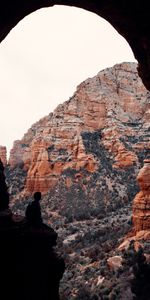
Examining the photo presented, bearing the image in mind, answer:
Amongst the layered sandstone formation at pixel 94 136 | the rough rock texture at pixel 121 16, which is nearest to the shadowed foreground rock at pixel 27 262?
the rough rock texture at pixel 121 16

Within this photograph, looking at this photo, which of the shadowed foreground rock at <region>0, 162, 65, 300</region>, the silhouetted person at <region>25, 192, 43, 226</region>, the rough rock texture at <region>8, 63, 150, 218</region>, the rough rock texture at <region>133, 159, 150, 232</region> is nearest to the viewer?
the shadowed foreground rock at <region>0, 162, 65, 300</region>

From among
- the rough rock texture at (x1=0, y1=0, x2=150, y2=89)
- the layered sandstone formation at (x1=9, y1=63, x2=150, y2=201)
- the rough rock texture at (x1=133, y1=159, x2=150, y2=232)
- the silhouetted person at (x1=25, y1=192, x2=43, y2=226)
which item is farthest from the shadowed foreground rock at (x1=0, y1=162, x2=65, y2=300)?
the layered sandstone formation at (x1=9, y1=63, x2=150, y2=201)

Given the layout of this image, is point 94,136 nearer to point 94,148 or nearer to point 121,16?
point 94,148

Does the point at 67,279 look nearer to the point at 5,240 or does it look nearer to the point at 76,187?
the point at 5,240

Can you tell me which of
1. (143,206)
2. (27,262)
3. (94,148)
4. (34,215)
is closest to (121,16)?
(34,215)

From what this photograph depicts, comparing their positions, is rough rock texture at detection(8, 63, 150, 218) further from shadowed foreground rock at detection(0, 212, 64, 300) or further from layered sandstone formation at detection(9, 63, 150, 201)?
shadowed foreground rock at detection(0, 212, 64, 300)

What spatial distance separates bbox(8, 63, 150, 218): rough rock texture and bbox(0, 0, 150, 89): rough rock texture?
44.2 m

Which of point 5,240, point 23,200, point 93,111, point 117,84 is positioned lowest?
point 23,200

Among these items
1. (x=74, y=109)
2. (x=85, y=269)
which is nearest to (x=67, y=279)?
(x=85, y=269)

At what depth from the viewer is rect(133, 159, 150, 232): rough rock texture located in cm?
3172

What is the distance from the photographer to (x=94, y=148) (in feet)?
217

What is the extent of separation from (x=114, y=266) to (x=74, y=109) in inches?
1763

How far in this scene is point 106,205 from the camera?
54.8m

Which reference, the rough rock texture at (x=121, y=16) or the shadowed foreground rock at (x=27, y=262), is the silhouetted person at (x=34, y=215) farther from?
the rough rock texture at (x=121, y=16)
